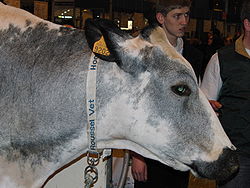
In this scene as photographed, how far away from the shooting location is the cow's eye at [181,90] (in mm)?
2199

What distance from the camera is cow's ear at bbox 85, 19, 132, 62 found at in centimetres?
210

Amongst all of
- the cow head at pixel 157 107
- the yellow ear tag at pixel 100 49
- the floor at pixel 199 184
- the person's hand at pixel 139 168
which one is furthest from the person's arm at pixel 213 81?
the floor at pixel 199 184

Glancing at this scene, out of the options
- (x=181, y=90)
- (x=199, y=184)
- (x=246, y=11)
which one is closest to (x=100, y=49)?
(x=181, y=90)

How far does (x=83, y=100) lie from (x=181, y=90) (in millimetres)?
509

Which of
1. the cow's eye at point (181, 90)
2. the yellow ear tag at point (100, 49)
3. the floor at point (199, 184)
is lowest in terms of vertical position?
the floor at point (199, 184)

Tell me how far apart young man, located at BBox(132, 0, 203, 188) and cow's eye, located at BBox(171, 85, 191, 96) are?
114 cm

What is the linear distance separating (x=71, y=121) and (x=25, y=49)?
44cm

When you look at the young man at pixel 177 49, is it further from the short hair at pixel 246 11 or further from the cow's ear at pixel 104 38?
the cow's ear at pixel 104 38

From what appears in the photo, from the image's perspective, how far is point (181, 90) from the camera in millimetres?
2205

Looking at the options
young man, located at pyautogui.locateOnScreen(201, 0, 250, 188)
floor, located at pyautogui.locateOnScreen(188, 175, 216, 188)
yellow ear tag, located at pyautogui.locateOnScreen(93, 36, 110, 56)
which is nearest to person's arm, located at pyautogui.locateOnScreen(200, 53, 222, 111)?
young man, located at pyautogui.locateOnScreen(201, 0, 250, 188)

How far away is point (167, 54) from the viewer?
7.28ft

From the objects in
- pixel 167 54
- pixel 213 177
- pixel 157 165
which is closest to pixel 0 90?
pixel 167 54

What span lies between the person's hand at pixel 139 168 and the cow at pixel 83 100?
1.00 m

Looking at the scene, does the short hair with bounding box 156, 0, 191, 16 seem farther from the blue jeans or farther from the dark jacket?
the blue jeans
